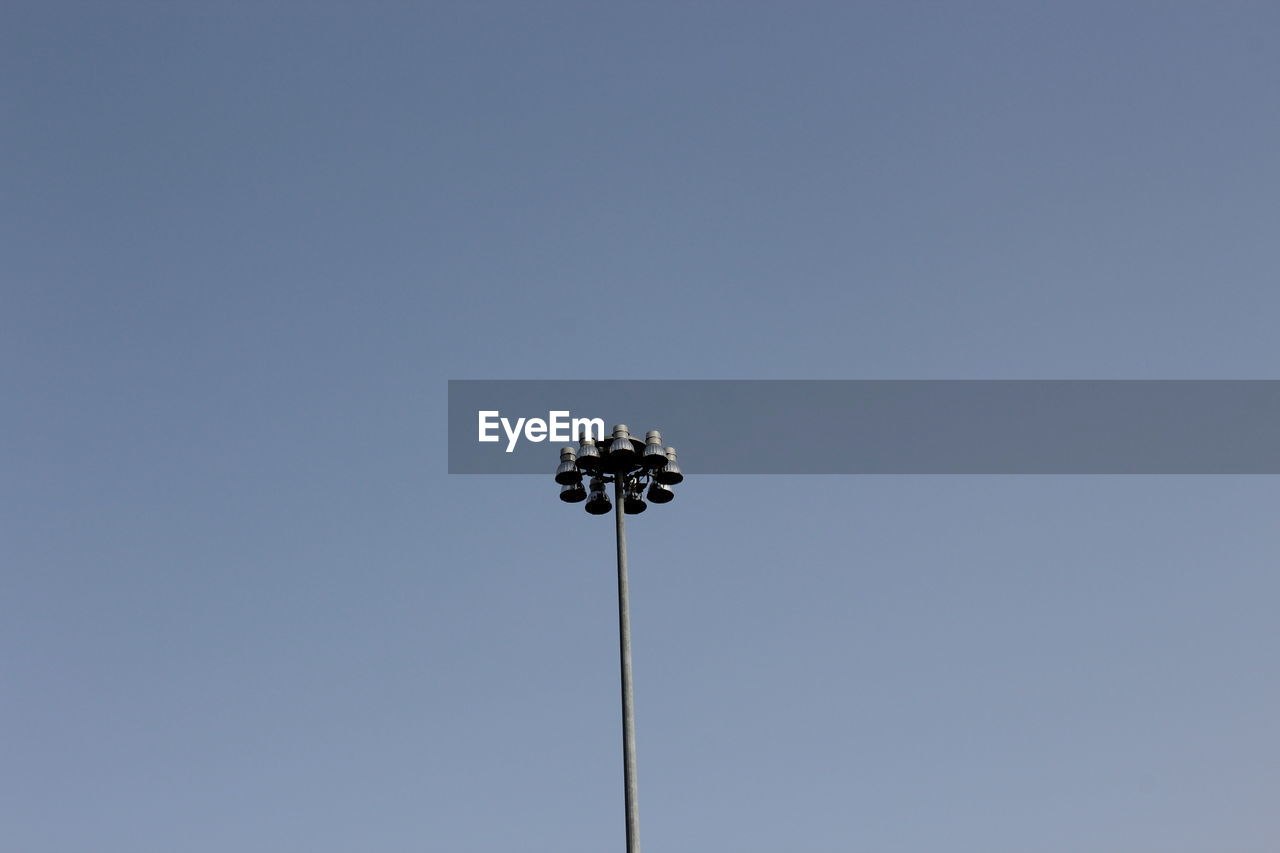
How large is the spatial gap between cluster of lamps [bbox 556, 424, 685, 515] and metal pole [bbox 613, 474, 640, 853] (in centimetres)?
23

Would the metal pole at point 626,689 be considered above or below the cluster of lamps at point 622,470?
below

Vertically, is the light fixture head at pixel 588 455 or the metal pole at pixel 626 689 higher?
the light fixture head at pixel 588 455

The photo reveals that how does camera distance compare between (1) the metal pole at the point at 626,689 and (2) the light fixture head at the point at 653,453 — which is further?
(2) the light fixture head at the point at 653,453

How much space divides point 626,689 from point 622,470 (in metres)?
4.06

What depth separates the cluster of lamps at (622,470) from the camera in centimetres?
2334

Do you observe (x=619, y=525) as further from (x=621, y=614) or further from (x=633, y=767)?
(x=633, y=767)

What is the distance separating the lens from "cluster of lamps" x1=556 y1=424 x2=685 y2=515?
76.6 feet

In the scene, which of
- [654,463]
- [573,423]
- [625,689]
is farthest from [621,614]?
[573,423]

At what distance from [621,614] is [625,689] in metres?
1.36

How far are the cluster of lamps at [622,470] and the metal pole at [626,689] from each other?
23 cm

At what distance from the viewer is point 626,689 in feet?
71.9

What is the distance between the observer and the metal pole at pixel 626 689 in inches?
816

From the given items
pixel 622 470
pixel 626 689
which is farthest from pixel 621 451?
pixel 626 689

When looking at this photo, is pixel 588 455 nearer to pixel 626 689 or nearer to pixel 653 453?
pixel 653 453
